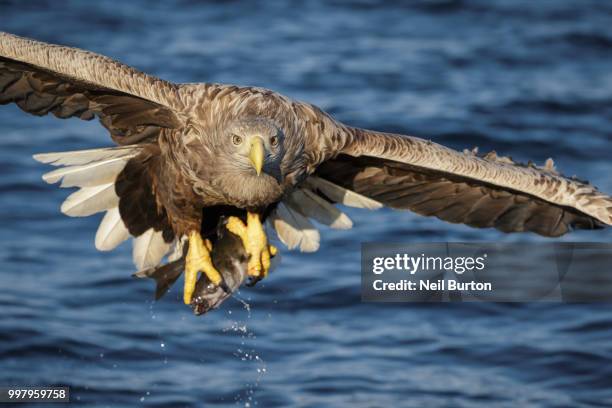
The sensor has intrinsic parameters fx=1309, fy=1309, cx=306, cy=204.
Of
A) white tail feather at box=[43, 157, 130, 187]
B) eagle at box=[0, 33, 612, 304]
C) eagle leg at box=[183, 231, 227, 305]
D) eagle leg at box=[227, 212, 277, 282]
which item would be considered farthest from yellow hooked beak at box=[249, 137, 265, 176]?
white tail feather at box=[43, 157, 130, 187]

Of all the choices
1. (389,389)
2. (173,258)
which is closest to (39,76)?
(173,258)

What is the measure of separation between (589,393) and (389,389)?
4.18 ft

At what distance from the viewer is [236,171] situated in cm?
638

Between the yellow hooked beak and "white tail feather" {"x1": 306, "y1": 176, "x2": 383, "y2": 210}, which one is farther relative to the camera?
"white tail feather" {"x1": 306, "y1": 176, "x2": 383, "y2": 210}

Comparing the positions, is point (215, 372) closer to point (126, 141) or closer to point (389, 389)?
point (389, 389)

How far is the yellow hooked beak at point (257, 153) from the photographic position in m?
5.89

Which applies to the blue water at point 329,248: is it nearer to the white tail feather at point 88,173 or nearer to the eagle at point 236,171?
the eagle at point 236,171

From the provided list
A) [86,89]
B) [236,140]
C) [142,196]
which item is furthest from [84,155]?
[236,140]

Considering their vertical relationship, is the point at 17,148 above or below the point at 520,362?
above

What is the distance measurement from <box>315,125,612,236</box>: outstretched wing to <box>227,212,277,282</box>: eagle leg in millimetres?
500

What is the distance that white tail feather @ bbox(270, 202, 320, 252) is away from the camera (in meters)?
7.69

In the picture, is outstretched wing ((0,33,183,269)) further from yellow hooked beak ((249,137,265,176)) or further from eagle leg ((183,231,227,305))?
yellow hooked beak ((249,137,265,176))

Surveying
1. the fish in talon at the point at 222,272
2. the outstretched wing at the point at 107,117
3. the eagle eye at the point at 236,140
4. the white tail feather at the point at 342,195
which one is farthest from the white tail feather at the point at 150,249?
the eagle eye at the point at 236,140

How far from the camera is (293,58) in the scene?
14.3 meters
